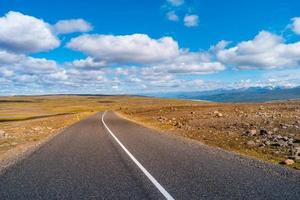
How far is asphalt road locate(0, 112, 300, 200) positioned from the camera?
29.5ft

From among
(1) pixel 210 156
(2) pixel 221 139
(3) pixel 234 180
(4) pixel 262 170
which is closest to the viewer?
(3) pixel 234 180

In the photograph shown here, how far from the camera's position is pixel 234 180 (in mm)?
10484

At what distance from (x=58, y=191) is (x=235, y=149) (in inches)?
493

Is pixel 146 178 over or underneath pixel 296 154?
over

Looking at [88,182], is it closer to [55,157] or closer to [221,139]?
[55,157]

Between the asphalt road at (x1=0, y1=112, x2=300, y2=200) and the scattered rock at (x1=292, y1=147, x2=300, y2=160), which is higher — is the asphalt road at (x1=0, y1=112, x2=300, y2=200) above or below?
above

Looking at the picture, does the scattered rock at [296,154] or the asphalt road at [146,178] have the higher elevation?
the asphalt road at [146,178]

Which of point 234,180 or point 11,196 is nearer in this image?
point 11,196

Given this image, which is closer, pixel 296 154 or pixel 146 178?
pixel 146 178

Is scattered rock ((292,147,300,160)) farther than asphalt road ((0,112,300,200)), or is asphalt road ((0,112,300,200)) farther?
scattered rock ((292,147,300,160))

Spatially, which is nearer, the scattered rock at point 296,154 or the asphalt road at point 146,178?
the asphalt road at point 146,178

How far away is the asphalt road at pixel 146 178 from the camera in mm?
8984

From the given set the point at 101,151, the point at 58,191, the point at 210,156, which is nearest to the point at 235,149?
the point at 210,156

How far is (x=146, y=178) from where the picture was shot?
10.8m
